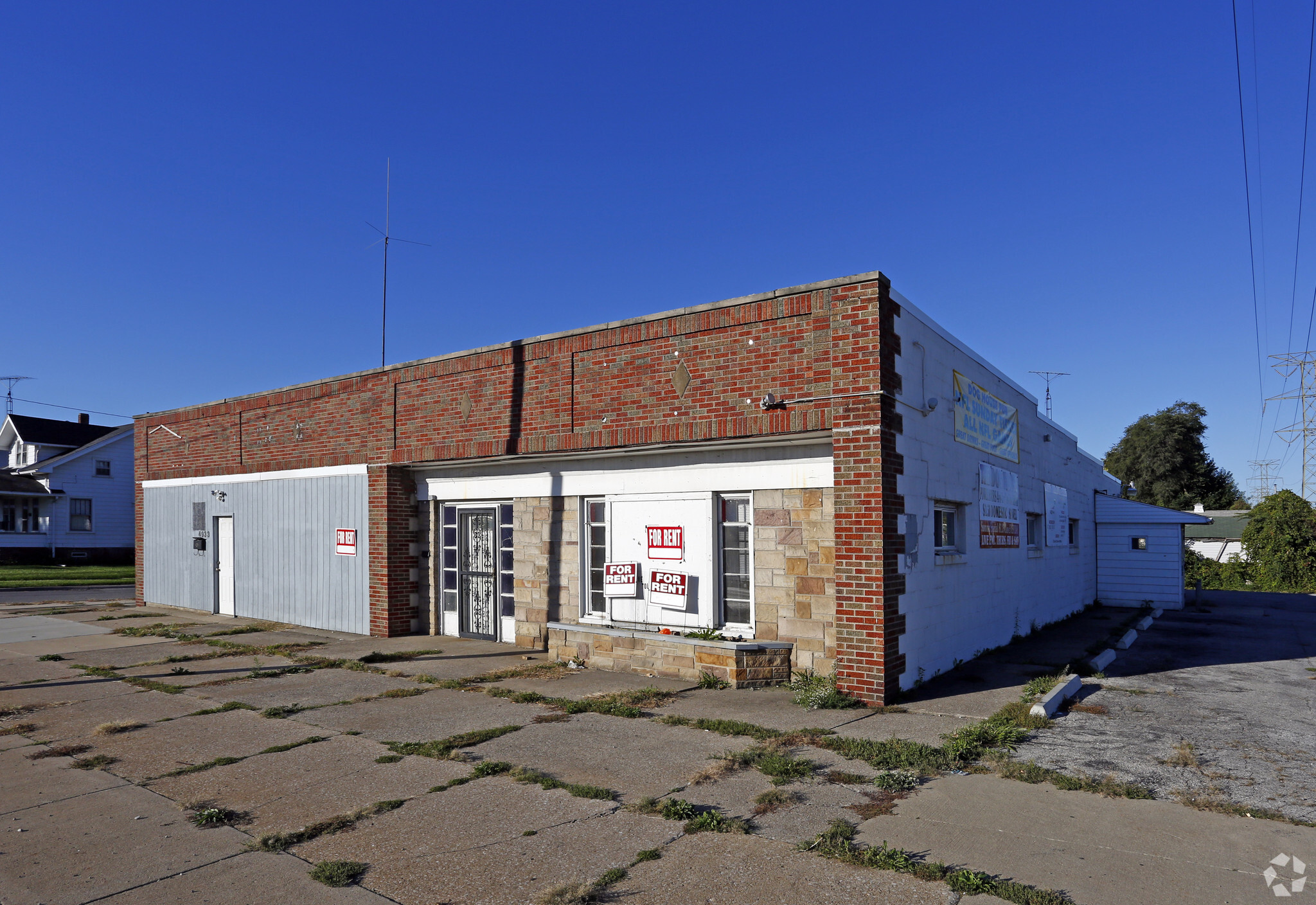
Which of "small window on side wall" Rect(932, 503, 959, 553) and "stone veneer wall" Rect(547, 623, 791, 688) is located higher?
"small window on side wall" Rect(932, 503, 959, 553)

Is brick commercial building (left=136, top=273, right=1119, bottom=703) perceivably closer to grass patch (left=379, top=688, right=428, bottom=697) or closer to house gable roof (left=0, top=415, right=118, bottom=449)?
grass patch (left=379, top=688, right=428, bottom=697)

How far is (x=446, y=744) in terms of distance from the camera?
287 inches

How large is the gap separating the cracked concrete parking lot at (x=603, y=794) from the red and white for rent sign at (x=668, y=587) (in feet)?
3.74

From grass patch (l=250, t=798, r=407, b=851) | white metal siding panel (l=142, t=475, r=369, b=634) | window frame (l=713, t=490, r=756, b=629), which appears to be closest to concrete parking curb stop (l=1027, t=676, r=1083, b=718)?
window frame (l=713, t=490, r=756, b=629)

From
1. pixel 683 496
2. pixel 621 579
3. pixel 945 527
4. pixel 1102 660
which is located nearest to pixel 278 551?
pixel 621 579

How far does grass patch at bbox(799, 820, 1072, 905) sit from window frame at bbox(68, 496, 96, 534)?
4605cm

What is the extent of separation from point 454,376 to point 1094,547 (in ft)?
60.3

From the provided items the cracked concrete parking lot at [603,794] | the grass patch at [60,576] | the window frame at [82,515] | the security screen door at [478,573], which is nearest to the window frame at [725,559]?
the cracked concrete parking lot at [603,794]

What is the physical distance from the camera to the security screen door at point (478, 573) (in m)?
13.7

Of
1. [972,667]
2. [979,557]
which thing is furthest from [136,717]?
[979,557]

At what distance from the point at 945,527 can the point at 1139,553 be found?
46.6 feet

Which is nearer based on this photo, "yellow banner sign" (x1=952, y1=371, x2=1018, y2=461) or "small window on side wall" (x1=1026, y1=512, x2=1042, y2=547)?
"yellow banner sign" (x1=952, y1=371, x2=1018, y2=461)

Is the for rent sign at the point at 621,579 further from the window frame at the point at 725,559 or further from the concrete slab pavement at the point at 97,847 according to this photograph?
the concrete slab pavement at the point at 97,847

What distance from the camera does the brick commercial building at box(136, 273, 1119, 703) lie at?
9.22 metres
